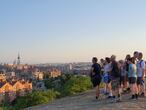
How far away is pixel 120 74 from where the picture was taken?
1491 centimetres

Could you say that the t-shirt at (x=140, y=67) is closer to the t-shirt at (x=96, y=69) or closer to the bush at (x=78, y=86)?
the t-shirt at (x=96, y=69)

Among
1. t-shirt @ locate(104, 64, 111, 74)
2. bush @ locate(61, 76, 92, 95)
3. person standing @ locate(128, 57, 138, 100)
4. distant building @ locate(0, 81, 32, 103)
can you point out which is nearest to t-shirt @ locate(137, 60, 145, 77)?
person standing @ locate(128, 57, 138, 100)

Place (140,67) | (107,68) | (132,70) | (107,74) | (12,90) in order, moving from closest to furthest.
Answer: (132,70) → (140,67) → (107,68) → (107,74) → (12,90)

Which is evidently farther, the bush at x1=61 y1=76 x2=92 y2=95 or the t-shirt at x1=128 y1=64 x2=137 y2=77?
the bush at x1=61 y1=76 x2=92 y2=95

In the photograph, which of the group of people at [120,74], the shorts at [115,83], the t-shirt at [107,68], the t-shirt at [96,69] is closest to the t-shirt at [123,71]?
the group of people at [120,74]

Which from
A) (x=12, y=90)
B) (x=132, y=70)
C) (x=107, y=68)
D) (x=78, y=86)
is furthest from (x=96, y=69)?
(x=12, y=90)

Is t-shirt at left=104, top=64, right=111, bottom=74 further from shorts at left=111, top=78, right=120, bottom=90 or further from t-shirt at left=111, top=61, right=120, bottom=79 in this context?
shorts at left=111, top=78, right=120, bottom=90

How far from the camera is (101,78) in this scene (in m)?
15.6

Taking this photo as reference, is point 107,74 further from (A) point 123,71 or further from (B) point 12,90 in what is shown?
(B) point 12,90

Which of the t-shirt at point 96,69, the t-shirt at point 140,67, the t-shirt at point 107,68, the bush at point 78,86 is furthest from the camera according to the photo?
the bush at point 78,86

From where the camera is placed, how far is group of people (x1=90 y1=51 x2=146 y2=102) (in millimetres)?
14406

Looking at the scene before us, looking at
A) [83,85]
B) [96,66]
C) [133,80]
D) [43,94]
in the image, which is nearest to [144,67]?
[133,80]

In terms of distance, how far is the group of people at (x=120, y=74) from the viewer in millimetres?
14406

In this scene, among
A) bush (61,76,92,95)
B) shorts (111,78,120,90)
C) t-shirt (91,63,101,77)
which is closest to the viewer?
shorts (111,78,120,90)
